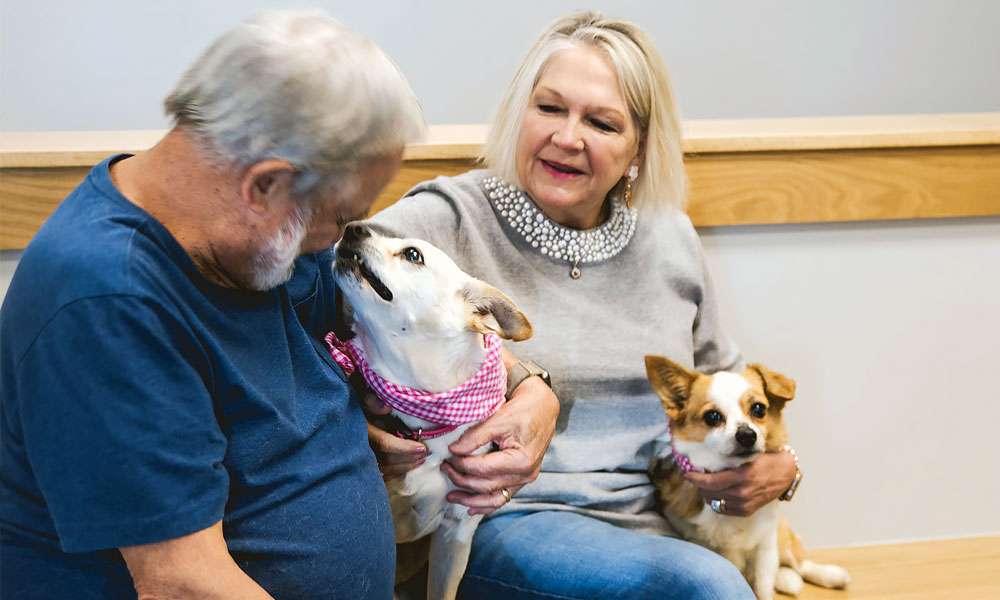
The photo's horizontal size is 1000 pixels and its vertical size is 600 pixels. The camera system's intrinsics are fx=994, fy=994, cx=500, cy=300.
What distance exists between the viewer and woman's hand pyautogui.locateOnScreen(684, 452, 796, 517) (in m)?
1.55

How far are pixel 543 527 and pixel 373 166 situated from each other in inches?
28.9

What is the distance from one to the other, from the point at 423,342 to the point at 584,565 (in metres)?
0.41

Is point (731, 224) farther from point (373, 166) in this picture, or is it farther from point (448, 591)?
point (373, 166)

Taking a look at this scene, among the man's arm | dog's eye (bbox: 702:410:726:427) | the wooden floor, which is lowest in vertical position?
the wooden floor

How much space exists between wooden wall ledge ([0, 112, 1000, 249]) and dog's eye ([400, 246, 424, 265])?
47 cm

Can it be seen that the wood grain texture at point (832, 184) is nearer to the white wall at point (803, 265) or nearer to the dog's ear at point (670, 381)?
the white wall at point (803, 265)

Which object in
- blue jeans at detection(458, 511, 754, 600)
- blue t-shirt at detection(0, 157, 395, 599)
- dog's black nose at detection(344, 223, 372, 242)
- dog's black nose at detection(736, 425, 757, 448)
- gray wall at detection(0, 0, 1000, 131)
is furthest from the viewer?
gray wall at detection(0, 0, 1000, 131)

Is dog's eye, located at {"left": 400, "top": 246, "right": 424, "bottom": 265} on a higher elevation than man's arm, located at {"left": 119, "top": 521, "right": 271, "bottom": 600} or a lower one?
higher

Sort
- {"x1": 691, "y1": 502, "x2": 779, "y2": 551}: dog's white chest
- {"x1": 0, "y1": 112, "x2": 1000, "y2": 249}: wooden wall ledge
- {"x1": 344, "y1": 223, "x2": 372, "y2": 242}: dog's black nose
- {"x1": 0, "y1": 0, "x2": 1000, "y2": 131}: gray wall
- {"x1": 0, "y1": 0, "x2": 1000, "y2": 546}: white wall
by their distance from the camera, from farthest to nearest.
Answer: {"x1": 0, "y1": 0, "x2": 1000, "y2": 131}: gray wall
{"x1": 0, "y1": 0, "x2": 1000, "y2": 546}: white wall
{"x1": 0, "y1": 112, "x2": 1000, "y2": 249}: wooden wall ledge
{"x1": 691, "y1": 502, "x2": 779, "y2": 551}: dog's white chest
{"x1": 344, "y1": 223, "x2": 372, "y2": 242}: dog's black nose

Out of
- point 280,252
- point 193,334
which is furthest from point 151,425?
point 280,252

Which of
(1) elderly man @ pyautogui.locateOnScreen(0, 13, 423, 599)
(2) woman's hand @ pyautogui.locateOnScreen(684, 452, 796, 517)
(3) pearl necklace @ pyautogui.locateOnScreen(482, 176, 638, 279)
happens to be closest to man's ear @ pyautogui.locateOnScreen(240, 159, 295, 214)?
(1) elderly man @ pyautogui.locateOnScreen(0, 13, 423, 599)

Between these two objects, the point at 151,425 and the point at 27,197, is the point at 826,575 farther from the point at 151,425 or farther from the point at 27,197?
the point at 27,197

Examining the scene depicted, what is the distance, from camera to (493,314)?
128 cm

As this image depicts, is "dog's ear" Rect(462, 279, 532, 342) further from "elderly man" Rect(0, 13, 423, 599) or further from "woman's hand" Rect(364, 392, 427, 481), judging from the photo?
"elderly man" Rect(0, 13, 423, 599)
